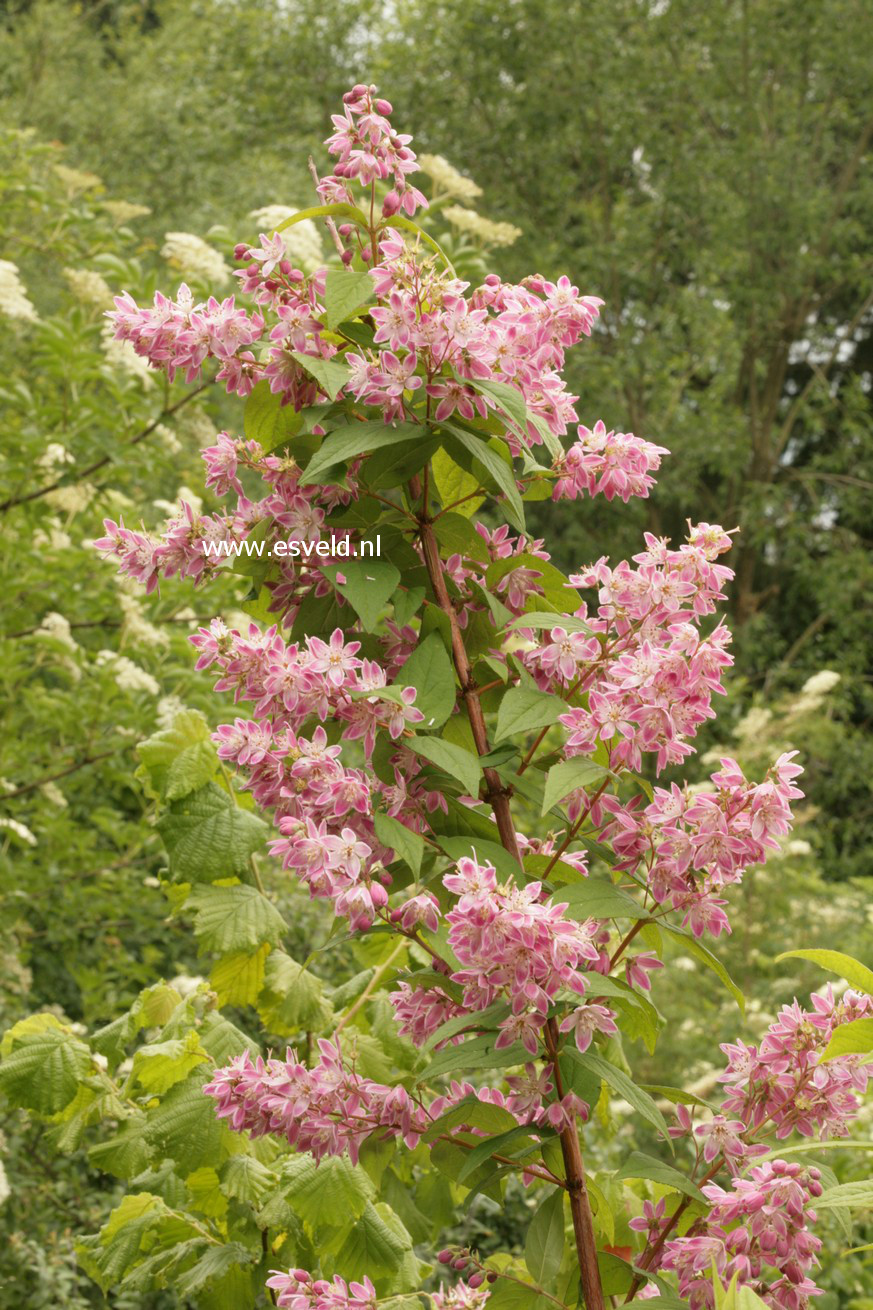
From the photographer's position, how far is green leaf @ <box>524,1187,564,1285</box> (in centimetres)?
113

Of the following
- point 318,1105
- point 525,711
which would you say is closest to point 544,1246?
point 318,1105

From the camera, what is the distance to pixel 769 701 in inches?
349

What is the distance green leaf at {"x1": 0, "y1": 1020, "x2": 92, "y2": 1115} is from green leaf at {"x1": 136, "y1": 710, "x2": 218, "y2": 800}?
0.33 m

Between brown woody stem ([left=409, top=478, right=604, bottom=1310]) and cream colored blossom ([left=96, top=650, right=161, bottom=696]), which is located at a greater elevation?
brown woody stem ([left=409, top=478, right=604, bottom=1310])

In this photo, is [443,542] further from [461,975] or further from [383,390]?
[461,975]

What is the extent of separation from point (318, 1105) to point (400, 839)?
0.31 meters

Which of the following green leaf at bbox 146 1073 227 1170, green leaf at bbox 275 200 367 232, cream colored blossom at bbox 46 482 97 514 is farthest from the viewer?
cream colored blossom at bbox 46 482 97 514

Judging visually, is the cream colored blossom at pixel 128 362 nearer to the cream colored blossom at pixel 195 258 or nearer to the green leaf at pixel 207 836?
the cream colored blossom at pixel 195 258

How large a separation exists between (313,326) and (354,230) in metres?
0.12

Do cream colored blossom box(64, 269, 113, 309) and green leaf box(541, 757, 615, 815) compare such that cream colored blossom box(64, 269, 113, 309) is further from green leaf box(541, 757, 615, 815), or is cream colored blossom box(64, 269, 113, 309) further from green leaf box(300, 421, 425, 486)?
green leaf box(541, 757, 615, 815)

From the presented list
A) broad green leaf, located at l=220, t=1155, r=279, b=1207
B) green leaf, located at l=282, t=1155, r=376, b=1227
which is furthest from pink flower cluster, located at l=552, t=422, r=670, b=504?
broad green leaf, located at l=220, t=1155, r=279, b=1207

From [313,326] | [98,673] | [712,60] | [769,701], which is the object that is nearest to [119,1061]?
[313,326]

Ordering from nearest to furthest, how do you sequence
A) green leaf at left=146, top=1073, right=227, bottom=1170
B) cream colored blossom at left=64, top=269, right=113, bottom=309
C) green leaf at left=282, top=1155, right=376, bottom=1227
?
green leaf at left=282, top=1155, right=376, bottom=1227 < green leaf at left=146, top=1073, right=227, bottom=1170 < cream colored blossom at left=64, top=269, right=113, bottom=309

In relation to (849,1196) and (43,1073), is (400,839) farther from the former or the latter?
(43,1073)
